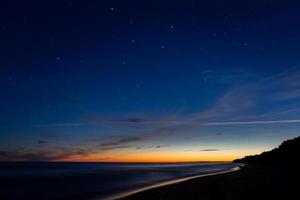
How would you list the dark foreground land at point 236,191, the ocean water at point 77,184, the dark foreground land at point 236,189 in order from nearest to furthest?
the dark foreground land at point 236,191 < the dark foreground land at point 236,189 < the ocean water at point 77,184

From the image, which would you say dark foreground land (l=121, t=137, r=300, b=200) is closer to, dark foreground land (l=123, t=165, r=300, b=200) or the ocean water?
dark foreground land (l=123, t=165, r=300, b=200)

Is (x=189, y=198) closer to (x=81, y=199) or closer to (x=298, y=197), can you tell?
(x=298, y=197)

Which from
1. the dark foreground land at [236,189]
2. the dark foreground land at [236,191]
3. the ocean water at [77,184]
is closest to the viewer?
the dark foreground land at [236,191]

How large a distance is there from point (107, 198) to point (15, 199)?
9301 millimetres

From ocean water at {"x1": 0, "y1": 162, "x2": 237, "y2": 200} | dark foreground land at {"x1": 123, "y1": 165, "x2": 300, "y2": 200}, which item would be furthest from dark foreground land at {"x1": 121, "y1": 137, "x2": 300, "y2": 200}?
ocean water at {"x1": 0, "y1": 162, "x2": 237, "y2": 200}

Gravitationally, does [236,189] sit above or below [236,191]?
above

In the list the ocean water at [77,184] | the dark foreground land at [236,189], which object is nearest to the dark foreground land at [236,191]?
the dark foreground land at [236,189]

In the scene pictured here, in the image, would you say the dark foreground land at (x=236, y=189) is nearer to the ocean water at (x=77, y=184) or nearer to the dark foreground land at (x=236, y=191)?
the dark foreground land at (x=236, y=191)

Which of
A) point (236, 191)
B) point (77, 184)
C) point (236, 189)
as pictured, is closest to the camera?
point (236, 191)

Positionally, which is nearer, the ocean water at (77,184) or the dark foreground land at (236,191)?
the dark foreground land at (236,191)

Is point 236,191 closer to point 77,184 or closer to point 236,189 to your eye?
point 236,189

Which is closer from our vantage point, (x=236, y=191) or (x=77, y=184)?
(x=236, y=191)

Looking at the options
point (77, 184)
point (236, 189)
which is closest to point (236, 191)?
point (236, 189)

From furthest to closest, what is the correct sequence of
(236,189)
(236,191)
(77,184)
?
(77,184) → (236,189) → (236,191)
